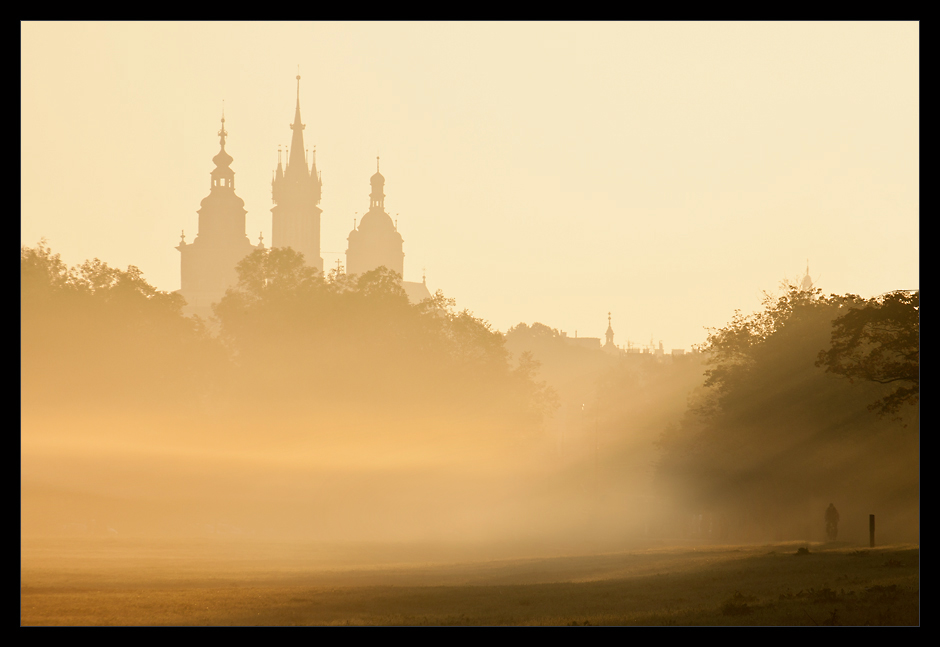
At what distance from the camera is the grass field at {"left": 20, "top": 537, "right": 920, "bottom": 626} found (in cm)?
2953

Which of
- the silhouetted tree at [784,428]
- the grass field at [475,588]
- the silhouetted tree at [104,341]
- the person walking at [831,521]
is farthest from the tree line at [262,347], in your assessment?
the person walking at [831,521]

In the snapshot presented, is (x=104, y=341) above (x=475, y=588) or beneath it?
above

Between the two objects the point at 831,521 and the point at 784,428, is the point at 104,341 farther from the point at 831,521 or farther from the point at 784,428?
the point at 831,521

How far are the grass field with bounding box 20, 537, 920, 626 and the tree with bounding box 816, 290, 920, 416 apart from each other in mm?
6805

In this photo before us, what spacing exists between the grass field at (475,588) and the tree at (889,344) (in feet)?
22.3

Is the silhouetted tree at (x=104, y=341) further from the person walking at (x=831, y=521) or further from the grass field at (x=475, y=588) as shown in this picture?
the person walking at (x=831, y=521)

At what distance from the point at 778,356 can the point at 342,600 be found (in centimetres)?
3622

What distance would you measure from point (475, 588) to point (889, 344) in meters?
20.3

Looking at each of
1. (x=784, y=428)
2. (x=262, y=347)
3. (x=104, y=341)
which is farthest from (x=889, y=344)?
(x=104, y=341)

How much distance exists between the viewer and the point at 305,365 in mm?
73625

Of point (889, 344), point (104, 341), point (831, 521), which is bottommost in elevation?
point (831, 521)

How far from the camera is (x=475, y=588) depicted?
36188 millimetres
